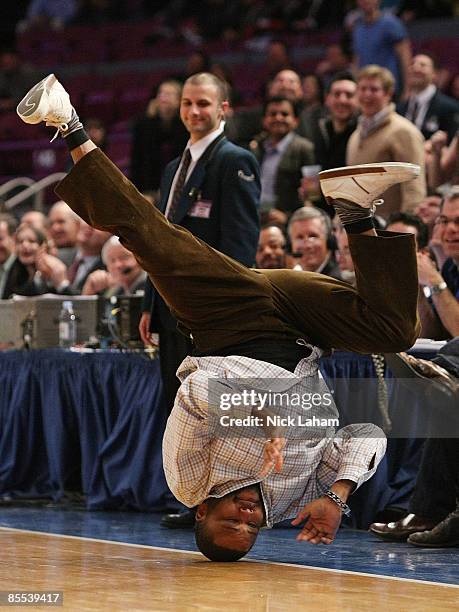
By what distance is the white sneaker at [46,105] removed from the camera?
409 centimetres

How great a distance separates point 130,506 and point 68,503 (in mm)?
412

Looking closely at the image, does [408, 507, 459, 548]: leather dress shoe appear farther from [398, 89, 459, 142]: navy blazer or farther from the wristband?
[398, 89, 459, 142]: navy blazer

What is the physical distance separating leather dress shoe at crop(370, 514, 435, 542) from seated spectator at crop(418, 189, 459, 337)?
76 centimetres

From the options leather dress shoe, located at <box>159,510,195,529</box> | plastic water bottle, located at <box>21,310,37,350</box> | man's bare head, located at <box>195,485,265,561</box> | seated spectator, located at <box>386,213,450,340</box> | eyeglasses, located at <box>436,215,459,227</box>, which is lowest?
leather dress shoe, located at <box>159,510,195,529</box>

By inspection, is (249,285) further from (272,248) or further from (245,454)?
(272,248)

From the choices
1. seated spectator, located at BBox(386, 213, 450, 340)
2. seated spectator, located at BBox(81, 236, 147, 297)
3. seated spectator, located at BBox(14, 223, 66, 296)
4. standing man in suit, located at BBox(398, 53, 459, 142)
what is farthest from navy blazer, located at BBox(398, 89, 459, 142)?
seated spectator, located at BBox(386, 213, 450, 340)

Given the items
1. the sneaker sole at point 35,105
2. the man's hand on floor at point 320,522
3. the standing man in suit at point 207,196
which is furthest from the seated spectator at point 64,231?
the man's hand on floor at point 320,522

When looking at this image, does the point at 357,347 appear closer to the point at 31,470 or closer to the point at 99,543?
the point at 99,543

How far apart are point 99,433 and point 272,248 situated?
1361 millimetres

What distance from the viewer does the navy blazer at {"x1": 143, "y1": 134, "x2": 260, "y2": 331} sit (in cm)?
524

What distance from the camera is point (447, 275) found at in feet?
17.9

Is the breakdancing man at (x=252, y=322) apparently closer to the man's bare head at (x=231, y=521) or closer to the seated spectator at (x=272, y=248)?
the man's bare head at (x=231, y=521)

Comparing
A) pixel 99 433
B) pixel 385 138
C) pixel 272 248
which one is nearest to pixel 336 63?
pixel 385 138

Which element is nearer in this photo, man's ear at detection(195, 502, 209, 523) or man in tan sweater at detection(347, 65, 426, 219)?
man's ear at detection(195, 502, 209, 523)
